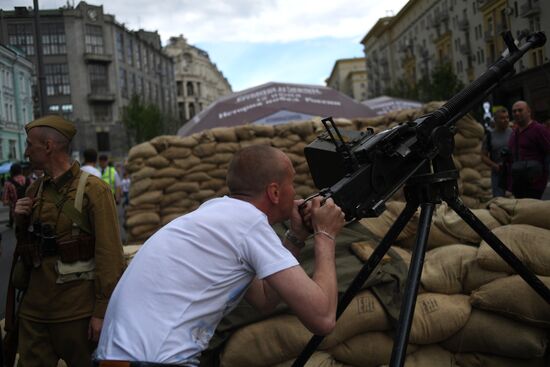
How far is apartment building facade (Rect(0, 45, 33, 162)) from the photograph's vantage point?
3.10 metres

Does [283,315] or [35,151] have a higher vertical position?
[35,151]

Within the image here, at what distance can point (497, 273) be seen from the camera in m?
2.67

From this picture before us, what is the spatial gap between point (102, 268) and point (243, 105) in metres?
7.62

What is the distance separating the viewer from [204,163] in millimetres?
7461


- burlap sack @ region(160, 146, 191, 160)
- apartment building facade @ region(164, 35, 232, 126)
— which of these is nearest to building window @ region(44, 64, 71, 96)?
burlap sack @ region(160, 146, 191, 160)

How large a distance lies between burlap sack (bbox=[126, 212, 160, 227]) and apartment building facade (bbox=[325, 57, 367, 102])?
339ft

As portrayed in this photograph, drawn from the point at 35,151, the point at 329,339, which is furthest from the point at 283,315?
the point at 35,151

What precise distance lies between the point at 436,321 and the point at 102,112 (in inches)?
1964

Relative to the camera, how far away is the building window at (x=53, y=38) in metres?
3.64

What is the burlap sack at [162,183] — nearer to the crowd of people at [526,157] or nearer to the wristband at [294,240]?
the crowd of people at [526,157]

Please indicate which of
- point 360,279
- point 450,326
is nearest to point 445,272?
point 450,326

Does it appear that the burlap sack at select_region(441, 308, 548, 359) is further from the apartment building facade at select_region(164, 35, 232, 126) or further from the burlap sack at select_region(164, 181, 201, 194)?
the apartment building facade at select_region(164, 35, 232, 126)

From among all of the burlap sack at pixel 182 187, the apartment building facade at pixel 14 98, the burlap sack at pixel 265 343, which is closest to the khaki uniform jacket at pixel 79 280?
the burlap sack at pixel 265 343

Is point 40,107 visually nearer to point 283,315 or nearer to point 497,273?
point 283,315
